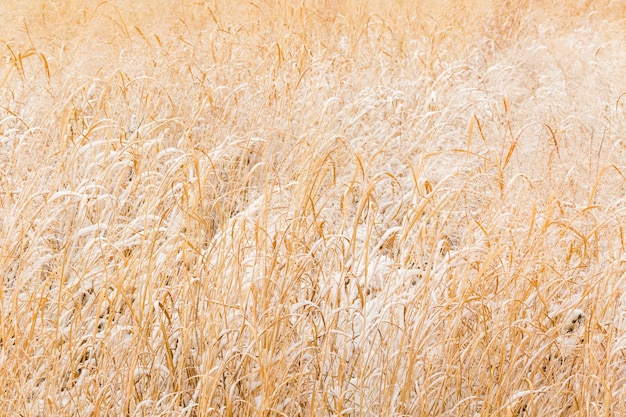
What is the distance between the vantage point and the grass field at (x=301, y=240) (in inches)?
Answer: 71.3

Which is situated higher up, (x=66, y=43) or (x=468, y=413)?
(x=66, y=43)

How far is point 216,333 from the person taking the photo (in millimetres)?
1790

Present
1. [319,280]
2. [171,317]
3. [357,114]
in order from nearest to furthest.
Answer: [171,317] → [319,280] → [357,114]

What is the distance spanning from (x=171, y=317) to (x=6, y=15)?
2.84 m

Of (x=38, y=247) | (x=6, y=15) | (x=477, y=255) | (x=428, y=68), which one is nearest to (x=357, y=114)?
(x=428, y=68)

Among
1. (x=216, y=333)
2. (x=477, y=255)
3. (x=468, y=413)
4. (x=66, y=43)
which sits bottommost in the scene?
(x=468, y=413)

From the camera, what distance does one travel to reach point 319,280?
6.82ft

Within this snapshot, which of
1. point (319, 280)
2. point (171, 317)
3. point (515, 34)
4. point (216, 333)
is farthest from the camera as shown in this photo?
point (515, 34)

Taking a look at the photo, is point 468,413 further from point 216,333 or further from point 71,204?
point 71,204

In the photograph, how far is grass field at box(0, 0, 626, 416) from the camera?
5.94 feet

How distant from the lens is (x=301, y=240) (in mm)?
2084

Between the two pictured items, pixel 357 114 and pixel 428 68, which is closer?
pixel 357 114

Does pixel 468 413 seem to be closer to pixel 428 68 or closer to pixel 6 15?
pixel 428 68

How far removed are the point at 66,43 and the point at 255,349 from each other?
2567mm
